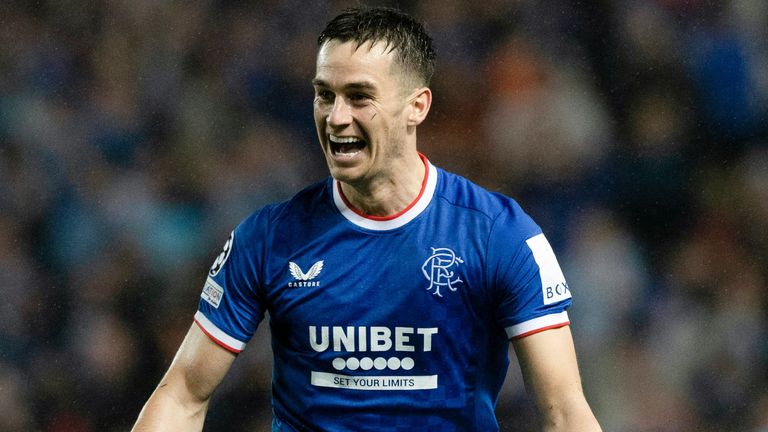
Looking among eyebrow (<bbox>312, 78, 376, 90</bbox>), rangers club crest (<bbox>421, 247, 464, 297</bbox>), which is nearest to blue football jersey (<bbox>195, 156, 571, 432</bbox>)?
rangers club crest (<bbox>421, 247, 464, 297</bbox>)

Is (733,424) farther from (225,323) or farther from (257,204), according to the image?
(225,323)

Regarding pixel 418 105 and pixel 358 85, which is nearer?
pixel 358 85

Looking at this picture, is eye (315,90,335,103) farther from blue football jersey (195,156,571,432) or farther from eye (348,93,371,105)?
blue football jersey (195,156,571,432)

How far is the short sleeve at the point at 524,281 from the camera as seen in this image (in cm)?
269

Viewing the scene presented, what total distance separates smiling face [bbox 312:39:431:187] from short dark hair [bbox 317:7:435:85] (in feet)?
0.08

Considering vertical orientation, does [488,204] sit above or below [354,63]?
below

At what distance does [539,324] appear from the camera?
267cm

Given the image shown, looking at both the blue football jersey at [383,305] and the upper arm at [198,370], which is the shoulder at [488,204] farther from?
the upper arm at [198,370]

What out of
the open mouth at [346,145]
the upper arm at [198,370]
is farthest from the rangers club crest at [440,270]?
the upper arm at [198,370]

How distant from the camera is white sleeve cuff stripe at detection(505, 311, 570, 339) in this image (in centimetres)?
268

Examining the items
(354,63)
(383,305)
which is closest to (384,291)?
(383,305)

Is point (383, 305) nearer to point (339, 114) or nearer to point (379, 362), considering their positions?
point (379, 362)

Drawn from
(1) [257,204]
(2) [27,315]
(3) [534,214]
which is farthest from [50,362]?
(3) [534,214]

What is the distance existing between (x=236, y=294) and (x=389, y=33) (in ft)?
2.67
